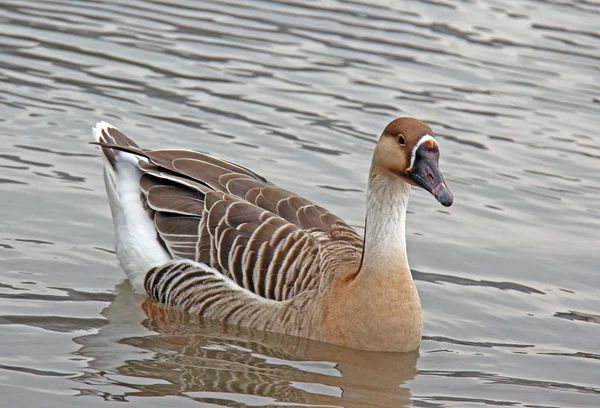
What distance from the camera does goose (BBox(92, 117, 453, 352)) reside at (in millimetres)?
8422

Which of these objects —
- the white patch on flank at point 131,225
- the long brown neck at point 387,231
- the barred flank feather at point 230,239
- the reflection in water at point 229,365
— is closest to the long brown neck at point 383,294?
the long brown neck at point 387,231

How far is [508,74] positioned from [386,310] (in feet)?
24.1

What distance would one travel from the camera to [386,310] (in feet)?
27.7

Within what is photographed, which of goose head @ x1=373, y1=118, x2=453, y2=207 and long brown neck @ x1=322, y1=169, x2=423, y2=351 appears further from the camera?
long brown neck @ x1=322, y1=169, x2=423, y2=351

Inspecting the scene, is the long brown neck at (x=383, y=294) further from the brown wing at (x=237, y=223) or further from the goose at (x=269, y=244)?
the brown wing at (x=237, y=223)

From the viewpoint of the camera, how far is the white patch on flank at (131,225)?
9.32 metres

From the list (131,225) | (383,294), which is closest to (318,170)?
(131,225)

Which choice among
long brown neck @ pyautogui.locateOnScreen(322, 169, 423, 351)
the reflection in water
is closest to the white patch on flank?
the reflection in water

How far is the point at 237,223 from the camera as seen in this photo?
891 cm

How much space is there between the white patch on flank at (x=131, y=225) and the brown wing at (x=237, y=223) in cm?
11

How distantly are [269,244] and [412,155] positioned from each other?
134cm

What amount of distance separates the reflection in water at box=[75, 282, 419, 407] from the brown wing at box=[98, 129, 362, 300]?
1.54ft

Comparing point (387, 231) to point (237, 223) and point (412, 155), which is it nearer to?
point (412, 155)

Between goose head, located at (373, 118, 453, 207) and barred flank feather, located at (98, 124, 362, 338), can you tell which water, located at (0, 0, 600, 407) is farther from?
goose head, located at (373, 118, 453, 207)
